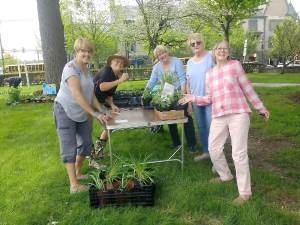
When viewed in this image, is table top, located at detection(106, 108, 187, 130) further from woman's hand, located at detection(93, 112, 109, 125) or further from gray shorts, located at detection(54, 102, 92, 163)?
gray shorts, located at detection(54, 102, 92, 163)

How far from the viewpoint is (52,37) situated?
36.1 feet

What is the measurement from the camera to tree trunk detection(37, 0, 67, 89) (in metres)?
10.8

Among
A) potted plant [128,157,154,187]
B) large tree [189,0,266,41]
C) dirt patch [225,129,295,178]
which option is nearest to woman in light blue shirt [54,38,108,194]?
potted plant [128,157,154,187]

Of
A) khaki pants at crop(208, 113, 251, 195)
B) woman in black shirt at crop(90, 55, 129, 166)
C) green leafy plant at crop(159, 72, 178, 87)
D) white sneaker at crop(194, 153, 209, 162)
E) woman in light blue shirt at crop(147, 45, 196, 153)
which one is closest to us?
khaki pants at crop(208, 113, 251, 195)

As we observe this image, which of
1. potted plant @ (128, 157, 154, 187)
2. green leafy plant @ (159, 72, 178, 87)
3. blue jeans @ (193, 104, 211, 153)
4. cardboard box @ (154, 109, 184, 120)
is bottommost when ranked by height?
potted plant @ (128, 157, 154, 187)

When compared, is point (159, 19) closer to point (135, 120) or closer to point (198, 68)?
point (198, 68)

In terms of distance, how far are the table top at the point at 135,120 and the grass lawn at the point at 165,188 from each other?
77cm

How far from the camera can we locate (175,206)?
12.6 ft

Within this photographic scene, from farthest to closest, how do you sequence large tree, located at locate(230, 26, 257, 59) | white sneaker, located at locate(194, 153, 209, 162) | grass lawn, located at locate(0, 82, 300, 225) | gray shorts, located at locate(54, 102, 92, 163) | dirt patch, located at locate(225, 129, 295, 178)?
large tree, located at locate(230, 26, 257, 59) → white sneaker, located at locate(194, 153, 209, 162) → dirt patch, located at locate(225, 129, 295, 178) → gray shorts, located at locate(54, 102, 92, 163) → grass lawn, located at locate(0, 82, 300, 225)

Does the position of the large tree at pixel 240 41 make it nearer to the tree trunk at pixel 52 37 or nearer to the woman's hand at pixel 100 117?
the tree trunk at pixel 52 37

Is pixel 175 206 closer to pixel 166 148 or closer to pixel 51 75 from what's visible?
pixel 166 148

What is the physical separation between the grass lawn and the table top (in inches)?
30.3

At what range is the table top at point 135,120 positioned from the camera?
4.14m

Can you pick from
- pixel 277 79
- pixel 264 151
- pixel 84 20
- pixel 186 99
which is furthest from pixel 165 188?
pixel 84 20
